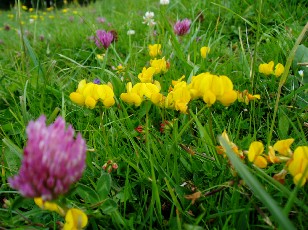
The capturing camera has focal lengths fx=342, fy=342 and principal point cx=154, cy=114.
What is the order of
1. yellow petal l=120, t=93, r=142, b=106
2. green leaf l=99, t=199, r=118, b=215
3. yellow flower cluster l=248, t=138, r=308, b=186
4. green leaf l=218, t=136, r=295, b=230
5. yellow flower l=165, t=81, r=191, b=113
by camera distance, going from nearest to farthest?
green leaf l=218, t=136, r=295, b=230 → yellow flower cluster l=248, t=138, r=308, b=186 → green leaf l=99, t=199, r=118, b=215 → yellow flower l=165, t=81, r=191, b=113 → yellow petal l=120, t=93, r=142, b=106

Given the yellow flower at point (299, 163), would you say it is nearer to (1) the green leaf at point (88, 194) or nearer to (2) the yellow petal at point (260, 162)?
(2) the yellow petal at point (260, 162)

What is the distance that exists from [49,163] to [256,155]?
48cm

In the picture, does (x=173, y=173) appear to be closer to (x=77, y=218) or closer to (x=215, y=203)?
(x=215, y=203)

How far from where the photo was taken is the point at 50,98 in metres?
1.73

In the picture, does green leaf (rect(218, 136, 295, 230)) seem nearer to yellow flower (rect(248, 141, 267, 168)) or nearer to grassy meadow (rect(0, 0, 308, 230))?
grassy meadow (rect(0, 0, 308, 230))

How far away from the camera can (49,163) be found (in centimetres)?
59

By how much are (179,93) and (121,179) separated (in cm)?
35

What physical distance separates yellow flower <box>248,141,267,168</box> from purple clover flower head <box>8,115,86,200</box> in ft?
1.34

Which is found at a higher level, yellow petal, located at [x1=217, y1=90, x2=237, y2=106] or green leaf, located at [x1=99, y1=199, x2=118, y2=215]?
yellow petal, located at [x1=217, y1=90, x2=237, y2=106]

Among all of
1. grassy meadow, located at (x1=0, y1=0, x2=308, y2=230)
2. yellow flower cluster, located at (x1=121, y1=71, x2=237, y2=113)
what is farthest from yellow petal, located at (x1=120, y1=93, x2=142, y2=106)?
yellow flower cluster, located at (x1=121, y1=71, x2=237, y2=113)

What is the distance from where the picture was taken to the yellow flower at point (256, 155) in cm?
80

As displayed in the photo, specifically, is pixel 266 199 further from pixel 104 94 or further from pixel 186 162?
pixel 104 94

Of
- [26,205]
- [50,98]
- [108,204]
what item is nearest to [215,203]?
[108,204]

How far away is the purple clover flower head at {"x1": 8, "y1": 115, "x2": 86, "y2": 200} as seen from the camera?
0.59 metres
